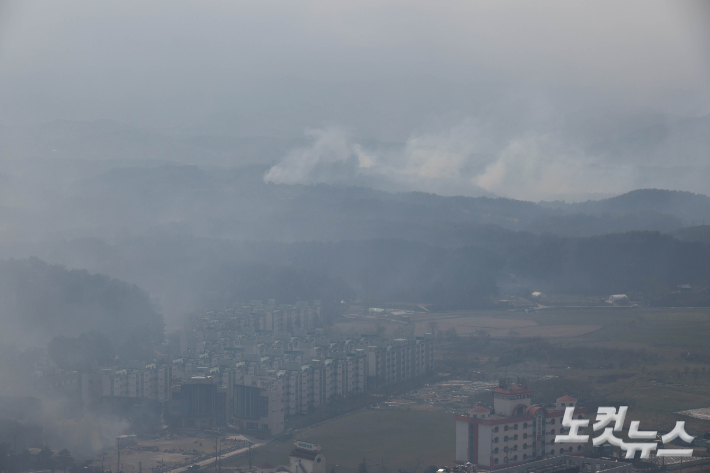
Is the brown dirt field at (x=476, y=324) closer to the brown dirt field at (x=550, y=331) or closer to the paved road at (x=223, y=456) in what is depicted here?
the brown dirt field at (x=550, y=331)

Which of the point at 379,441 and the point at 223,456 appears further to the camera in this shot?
the point at 379,441

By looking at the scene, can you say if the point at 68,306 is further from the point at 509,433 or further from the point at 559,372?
the point at 509,433

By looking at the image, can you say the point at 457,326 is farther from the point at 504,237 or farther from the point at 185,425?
the point at 504,237

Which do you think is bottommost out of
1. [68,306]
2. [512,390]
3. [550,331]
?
[550,331]

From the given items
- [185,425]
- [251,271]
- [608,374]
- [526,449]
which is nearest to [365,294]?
[251,271]

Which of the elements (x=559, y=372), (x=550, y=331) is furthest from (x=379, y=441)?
(x=550, y=331)

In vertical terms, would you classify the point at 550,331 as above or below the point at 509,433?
above

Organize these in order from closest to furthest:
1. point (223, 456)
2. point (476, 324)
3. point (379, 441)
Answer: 1. point (223, 456)
2. point (379, 441)
3. point (476, 324)
